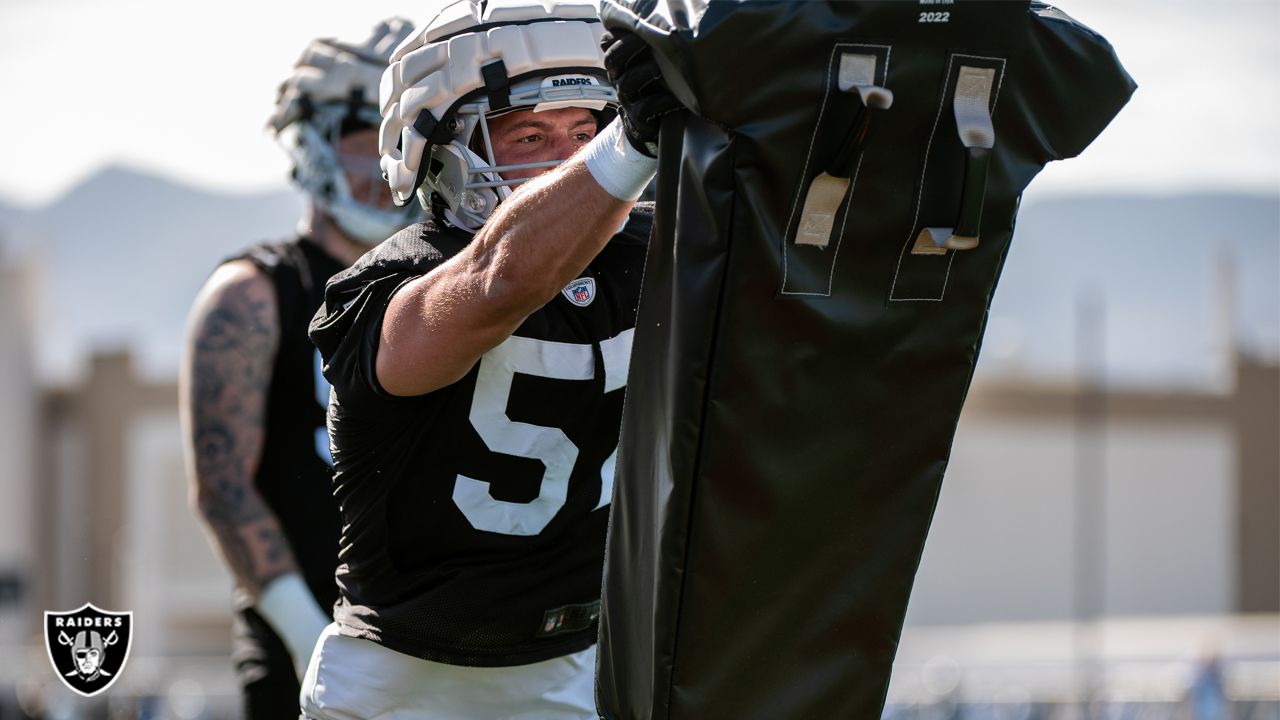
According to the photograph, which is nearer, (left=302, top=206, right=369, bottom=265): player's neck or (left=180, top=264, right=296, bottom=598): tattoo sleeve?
(left=180, top=264, right=296, bottom=598): tattoo sleeve

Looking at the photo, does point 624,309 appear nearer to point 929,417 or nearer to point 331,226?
point 929,417

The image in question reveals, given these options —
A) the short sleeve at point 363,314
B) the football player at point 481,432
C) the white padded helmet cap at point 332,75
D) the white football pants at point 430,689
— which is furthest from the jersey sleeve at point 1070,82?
the white padded helmet cap at point 332,75

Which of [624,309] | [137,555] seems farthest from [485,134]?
[137,555]

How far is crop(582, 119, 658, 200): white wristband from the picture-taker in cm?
244

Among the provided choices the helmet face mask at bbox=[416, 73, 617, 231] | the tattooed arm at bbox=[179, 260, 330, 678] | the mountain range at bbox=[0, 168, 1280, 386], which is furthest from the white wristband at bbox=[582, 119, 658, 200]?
the mountain range at bbox=[0, 168, 1280, 386]

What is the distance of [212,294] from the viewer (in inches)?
186

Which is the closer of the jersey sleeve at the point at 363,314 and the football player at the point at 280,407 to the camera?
the jersey sleeve at the point at 363,314

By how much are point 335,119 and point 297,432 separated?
1015 millimetres

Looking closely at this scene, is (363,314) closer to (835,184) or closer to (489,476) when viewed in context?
(489,476)

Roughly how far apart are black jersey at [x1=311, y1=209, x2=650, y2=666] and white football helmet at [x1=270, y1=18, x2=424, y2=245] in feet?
5.73

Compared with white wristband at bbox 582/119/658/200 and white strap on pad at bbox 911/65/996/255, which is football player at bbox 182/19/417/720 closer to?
white wristband at bbox 582/119/658/200

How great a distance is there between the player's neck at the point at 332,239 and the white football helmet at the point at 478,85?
5.48ft

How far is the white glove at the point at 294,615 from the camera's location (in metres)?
4.28

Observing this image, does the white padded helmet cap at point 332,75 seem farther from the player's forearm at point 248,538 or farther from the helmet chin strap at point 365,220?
the player's forearm at point 248,538
